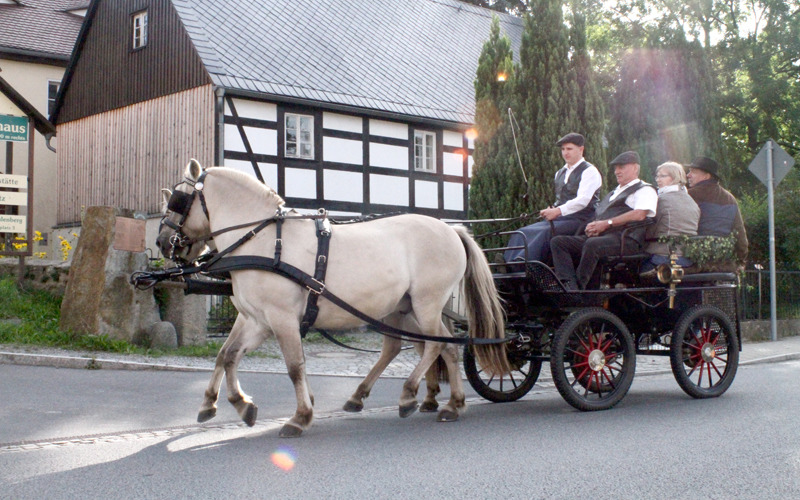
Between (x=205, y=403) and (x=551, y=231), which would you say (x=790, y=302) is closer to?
(x=551, y=231)

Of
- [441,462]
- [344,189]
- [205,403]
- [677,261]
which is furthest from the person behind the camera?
[344,189]

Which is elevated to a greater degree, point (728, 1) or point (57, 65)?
point (728, 1)

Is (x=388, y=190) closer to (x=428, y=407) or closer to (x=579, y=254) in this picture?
(x=579, y=254)

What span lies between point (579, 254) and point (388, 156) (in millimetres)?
15124

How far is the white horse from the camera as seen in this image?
19.5ft

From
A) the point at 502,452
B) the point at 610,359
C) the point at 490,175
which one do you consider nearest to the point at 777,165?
the point at 490,175

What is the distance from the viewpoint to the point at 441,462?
5016 mm

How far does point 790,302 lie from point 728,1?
2014 cm

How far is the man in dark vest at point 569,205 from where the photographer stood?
759 cm

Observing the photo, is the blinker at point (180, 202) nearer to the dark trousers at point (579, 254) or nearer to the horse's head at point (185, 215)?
the horse's head at point (185, 215)

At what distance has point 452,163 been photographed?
23.8 m

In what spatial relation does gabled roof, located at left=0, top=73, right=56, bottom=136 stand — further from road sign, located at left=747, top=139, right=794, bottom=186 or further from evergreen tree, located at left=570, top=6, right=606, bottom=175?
road sign, located at left=747, top=139, right=794, bottom=186

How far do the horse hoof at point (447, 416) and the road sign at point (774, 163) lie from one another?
9272 millimetres

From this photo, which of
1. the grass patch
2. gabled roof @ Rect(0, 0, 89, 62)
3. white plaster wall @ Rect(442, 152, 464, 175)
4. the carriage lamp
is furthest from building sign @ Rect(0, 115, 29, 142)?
gabled roof @ Rect(0, 0, 89, 62)
